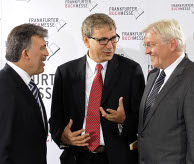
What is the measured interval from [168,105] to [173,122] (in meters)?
0.11

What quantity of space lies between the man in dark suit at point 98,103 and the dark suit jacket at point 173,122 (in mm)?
319

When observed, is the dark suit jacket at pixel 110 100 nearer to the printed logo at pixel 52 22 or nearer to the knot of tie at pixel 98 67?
the knot of tie at pixel 98 67

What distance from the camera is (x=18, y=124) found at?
1636 millimetres

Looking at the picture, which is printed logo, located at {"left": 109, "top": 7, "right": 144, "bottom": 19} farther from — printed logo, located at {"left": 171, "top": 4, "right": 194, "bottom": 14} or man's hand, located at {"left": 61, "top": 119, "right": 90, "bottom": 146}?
man's hand, located at {"left": 61, "top": 119, "right": 90, "bottom": 146}

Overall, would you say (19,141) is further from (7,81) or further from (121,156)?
(121,156)

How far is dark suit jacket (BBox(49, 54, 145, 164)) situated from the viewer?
2.08m

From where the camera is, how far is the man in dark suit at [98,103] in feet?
6.78

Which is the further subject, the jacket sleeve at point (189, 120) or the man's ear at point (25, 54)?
the man's ear at point (25, 54)

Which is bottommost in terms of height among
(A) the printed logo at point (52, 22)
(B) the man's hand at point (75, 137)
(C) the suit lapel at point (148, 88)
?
(B) the man's hand at point (75, 137)

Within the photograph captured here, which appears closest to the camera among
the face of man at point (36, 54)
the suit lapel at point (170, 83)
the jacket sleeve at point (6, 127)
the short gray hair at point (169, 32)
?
the jacket sleeve at point (6, 127)

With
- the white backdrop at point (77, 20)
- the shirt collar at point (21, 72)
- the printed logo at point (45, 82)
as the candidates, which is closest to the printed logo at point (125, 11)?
the white backdrop at point (77, 20)

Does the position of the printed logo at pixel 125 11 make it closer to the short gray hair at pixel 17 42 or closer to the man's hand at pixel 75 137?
the short gray hair at pixel 17 42

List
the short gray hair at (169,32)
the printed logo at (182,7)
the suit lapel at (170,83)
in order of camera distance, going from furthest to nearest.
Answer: the printed logo at (182,7), the short gray hair at (169,32), the suit lapel at (170,83)

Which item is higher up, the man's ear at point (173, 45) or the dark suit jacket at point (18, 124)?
the man's ear at point (173, 45)
